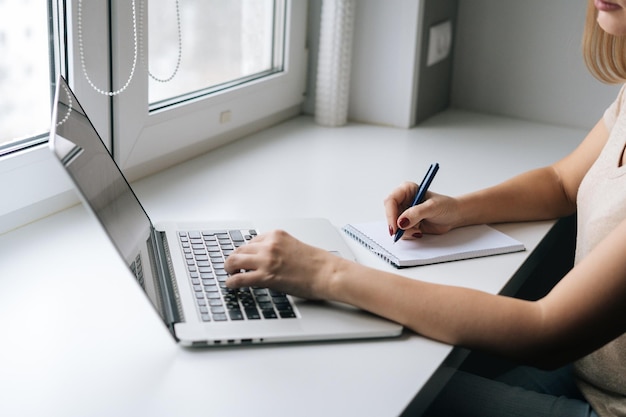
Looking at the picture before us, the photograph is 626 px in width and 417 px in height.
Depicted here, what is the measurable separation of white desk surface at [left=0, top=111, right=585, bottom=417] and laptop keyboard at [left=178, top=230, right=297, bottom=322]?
0.17 feet

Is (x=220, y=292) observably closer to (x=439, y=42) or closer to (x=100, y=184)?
(x=100, y=184)

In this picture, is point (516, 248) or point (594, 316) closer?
point (594, 316)

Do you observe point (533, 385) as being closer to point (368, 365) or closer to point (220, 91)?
point (368, 365)

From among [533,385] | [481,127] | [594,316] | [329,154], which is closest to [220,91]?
[329,154]

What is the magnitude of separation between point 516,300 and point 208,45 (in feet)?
2.98

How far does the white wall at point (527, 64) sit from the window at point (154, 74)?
450 mm

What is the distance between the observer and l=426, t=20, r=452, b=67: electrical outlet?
1.94 meters

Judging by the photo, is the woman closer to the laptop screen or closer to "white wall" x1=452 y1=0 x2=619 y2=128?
the laptop screen

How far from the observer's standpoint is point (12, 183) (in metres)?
1.17

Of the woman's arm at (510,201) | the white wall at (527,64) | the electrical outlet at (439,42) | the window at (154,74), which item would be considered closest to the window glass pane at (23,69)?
the window at (154,74)

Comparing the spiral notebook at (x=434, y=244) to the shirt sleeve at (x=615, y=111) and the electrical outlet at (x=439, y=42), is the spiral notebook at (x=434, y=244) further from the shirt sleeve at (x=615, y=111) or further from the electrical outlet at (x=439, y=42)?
the electrical outlet at (x=439, y=42)

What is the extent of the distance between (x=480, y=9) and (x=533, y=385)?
1.12 meters

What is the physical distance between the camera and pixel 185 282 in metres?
0.99

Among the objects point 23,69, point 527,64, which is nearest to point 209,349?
point 23,69
